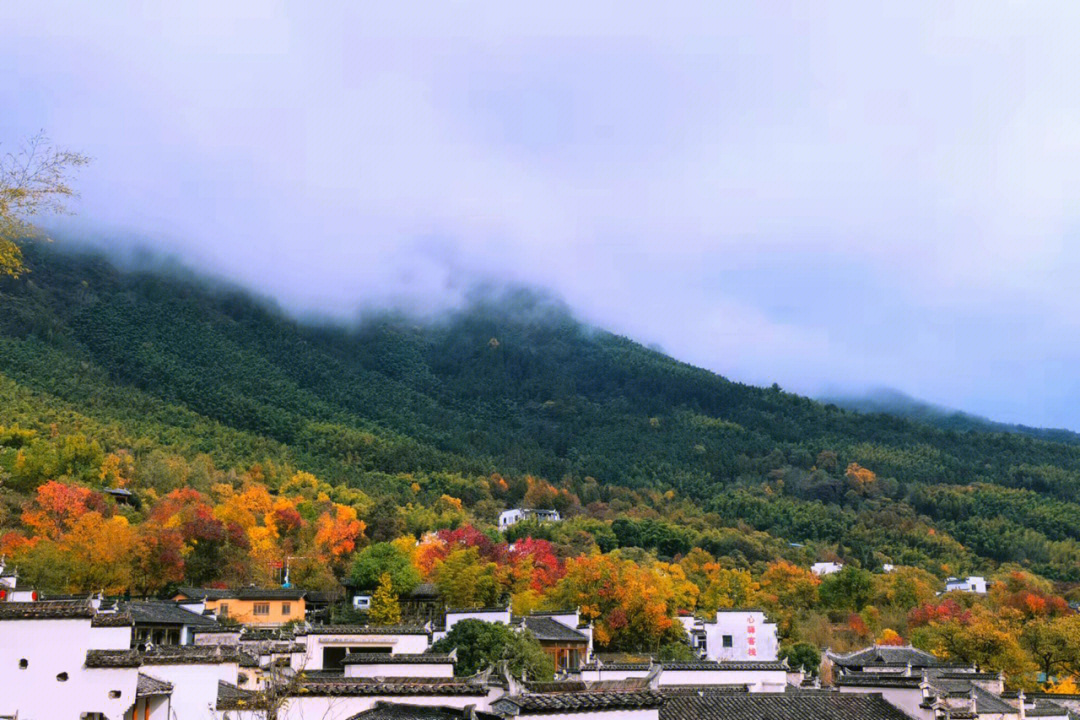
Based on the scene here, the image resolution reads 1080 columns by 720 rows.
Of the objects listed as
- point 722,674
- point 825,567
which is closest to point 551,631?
point 722,674

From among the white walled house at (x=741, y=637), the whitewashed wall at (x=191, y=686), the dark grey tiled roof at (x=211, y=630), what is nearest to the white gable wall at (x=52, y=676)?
the whitewashed wall at (x=191, y=686)

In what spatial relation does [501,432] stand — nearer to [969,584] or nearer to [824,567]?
→ [824,567]

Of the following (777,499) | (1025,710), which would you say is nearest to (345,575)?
(1025,710)

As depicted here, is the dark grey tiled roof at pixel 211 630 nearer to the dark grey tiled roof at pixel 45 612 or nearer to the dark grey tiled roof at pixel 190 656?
the dark grey tiled roof at pixel 190 656

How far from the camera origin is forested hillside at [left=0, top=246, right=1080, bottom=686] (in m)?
74.4

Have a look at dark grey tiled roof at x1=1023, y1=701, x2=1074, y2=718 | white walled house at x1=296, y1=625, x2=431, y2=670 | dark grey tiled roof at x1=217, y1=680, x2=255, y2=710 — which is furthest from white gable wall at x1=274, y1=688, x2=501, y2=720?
dark grey tiled roof at x1=1023, y1=701, x2=1074, y2=718

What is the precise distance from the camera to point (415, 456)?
398 feet

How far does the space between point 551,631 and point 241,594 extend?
19.2 m

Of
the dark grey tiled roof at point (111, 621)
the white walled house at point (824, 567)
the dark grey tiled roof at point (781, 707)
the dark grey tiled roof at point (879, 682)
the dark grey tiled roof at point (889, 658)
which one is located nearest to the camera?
the dark grey tiled roof at point (111, 621)

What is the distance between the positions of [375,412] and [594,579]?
9413 cm

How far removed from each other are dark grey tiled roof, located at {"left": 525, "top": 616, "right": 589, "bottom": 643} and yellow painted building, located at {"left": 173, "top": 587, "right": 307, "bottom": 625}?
15841 mm

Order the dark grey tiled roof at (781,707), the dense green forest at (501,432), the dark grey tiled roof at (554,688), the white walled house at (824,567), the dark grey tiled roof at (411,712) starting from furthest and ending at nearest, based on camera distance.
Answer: the dense green forest at (501,432)
the white walled house at (824,567)
the dark grey tiled roof at (781,707)
the dark grey tiled roof at (411,712)
the dark grey tiled roof at (554,688)

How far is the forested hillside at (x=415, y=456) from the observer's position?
74375mm

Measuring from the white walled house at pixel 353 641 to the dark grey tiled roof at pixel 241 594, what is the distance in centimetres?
2076
